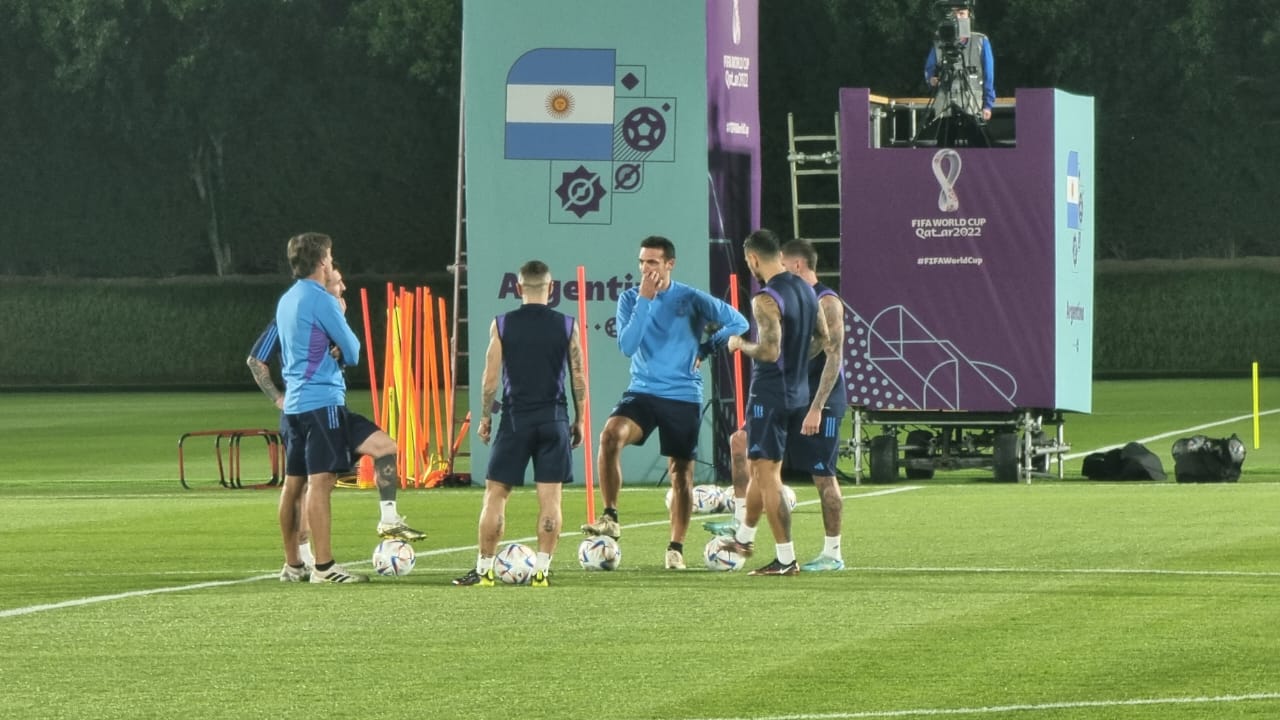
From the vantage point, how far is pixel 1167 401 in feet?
151

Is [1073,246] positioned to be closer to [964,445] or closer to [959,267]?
[959,267]

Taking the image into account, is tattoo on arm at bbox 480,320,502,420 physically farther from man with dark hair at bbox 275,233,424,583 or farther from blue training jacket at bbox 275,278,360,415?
blue training jacket at bbox 275,278,360,415

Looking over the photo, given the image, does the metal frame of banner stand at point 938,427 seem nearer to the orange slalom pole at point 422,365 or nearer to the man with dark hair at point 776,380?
the orange slalom pole at point 422,365

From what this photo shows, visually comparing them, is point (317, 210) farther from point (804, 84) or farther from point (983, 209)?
point (983, 209)

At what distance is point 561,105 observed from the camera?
24.8 meters

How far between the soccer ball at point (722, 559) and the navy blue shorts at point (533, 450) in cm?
138

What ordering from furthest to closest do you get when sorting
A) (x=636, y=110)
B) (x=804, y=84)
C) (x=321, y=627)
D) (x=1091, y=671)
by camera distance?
(x=804, y=84), (x=636, y=110), (x=321, y=627), (x=1091, y=671)

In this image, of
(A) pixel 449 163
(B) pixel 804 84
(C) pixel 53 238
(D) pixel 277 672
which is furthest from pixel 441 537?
(C) pixel 53 238

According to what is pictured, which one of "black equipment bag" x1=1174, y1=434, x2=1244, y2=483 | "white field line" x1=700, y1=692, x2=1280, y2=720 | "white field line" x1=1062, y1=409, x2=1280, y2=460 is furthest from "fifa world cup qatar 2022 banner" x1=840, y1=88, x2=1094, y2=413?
"white field line" x1=700, y1=692, x2=1280, y2=720

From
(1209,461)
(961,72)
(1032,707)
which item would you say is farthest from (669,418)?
(961,72)

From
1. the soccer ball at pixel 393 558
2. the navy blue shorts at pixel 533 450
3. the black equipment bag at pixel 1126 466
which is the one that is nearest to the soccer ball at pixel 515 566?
the navy blue shorts at pixel 533 450

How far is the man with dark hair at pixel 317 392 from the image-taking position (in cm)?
1392

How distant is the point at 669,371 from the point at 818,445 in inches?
40.9

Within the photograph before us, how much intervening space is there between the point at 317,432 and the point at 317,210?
46895 mm
